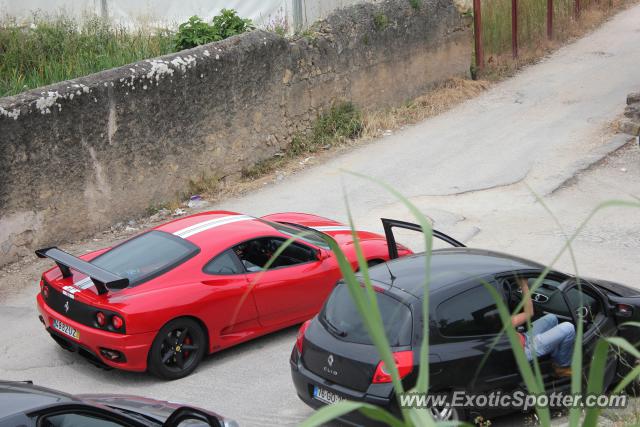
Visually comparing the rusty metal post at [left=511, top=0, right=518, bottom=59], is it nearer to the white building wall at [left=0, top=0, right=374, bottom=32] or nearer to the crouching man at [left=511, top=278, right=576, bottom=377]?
the white building wall at [left=0, top=0, right=374, bottom=32]

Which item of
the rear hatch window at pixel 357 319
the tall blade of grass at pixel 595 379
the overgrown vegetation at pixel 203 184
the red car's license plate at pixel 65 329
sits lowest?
the overgrown vegetation at pixel 203 184

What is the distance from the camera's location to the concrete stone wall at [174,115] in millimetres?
11852

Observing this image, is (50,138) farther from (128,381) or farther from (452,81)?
(452,81)

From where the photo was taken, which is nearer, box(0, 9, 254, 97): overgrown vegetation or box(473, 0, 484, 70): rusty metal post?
box(0, 9, 254, 97): overgrown vegetation

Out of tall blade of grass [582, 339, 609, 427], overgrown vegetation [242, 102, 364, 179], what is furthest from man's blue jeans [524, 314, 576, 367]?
overgrown vegetation [242, 102, 364, 179]

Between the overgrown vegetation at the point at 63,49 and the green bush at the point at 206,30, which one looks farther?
the green bush at the point at 206,30

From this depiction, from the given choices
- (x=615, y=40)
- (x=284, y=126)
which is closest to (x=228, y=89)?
(x=284, y=126)

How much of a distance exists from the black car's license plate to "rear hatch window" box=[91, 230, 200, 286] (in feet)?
7.48

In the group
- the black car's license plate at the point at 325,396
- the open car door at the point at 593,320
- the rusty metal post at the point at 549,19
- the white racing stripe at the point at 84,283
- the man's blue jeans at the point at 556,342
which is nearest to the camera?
the black car's license plate at the point at 325,396

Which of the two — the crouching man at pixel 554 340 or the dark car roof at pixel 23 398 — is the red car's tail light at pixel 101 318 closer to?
the dark car roof at pixel 23 398

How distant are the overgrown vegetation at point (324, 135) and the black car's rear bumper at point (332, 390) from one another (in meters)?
8.05

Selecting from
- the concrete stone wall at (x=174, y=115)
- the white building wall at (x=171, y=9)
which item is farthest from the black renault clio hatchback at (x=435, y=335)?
the white building wall at (x=171, y=9)

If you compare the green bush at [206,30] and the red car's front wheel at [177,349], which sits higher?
the green bush at [206,30]

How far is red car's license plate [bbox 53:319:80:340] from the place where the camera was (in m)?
8.36
